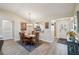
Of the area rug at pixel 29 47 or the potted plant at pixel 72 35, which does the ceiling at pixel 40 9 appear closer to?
the potted plant at pixel 72 35

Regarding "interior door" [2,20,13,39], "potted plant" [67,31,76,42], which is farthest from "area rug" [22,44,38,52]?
"potted plant" [67,31,76,42]

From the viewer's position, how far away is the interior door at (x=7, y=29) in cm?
262

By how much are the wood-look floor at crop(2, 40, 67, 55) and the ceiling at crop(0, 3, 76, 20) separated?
0.64 metres

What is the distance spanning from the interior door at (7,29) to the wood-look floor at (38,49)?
0.37ft

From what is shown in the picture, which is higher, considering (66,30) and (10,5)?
(10,5)

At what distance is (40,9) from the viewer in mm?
2676

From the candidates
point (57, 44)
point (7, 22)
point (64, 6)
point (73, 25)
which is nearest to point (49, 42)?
point (57, 44)

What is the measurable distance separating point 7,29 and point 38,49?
2.71 ft

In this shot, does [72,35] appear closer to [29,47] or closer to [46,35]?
[46,35]

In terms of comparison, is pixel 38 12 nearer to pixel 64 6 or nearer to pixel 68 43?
pixel 64 6

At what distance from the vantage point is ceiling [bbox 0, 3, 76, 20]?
2.63 m

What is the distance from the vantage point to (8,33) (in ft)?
8.68

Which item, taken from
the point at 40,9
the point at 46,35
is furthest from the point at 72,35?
the point at 40,9
